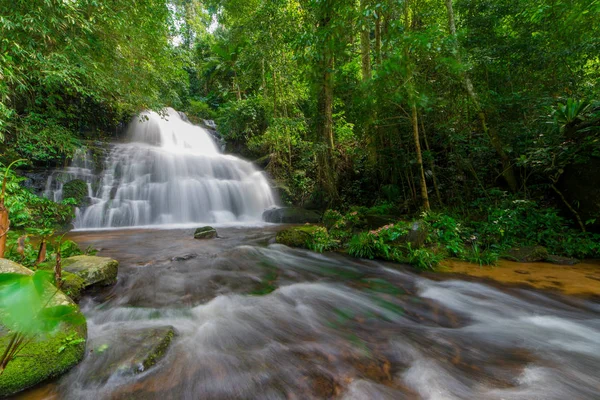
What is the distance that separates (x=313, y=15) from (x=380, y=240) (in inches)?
277

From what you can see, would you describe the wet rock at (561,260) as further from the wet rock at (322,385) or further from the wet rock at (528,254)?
the wet rock at (322,385)

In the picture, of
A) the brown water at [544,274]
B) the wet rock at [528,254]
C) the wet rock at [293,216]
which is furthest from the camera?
the wet rock at [293,216]

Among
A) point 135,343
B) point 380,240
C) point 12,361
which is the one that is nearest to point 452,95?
point 380,240

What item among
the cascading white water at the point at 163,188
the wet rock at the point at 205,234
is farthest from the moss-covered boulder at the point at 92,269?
the cascading white water at the point at 163,188

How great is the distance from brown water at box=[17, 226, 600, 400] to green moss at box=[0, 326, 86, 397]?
8 centimetres

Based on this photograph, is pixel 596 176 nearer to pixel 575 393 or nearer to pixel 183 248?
pixel 575 393

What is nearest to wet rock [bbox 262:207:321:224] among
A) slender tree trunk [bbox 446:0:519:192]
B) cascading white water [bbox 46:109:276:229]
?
cascading white water [bbox 46:109:276:229]

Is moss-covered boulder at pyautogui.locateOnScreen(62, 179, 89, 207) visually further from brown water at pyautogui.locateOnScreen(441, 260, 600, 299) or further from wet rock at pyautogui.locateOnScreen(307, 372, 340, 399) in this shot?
brown water at pyautogui.locateOnScreen(441, 260, 600, 299)

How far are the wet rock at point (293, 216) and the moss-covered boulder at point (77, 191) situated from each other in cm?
641

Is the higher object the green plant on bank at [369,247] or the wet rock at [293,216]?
the wet rock at [293,216]

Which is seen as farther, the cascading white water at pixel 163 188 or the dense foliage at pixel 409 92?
the cascading white water at pixel 163 188

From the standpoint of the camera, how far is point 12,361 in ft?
5.73

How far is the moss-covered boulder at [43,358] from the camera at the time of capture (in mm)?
1726

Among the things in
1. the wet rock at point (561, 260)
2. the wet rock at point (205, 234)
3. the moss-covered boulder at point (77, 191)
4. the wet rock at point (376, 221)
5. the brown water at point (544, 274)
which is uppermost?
the moss-covered boulder at point (77, 191)
